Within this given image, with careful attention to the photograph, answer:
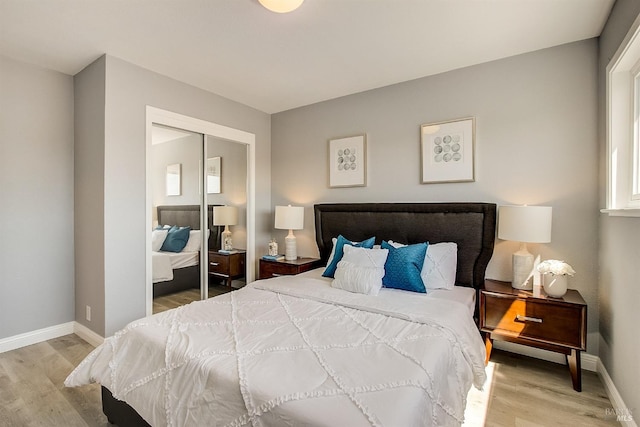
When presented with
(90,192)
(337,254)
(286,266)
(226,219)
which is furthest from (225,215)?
(337,254)

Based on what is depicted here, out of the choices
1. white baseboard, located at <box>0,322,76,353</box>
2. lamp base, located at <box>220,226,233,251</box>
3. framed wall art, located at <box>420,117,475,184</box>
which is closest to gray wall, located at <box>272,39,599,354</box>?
framed wall art, located at <box>420,117,475,184</box>

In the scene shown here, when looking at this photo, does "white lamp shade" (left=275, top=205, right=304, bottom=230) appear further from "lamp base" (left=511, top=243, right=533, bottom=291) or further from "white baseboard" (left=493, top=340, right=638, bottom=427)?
"white baseboard" (left=493, top=340, right=638, bottom=427)

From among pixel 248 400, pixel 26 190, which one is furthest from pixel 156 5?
pixel 248 400

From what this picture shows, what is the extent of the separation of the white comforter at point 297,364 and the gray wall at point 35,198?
1.72 meters

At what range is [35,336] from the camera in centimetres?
294

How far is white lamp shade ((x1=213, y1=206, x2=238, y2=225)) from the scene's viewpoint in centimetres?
367

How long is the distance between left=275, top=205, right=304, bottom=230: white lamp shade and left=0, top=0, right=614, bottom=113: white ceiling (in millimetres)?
1453

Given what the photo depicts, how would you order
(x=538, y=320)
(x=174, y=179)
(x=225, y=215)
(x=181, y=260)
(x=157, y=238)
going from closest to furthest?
(x=538, y=320) → (x=157, y=238) → (x=174, y=179) → (x=181, y=260) → (x=225, y=215)

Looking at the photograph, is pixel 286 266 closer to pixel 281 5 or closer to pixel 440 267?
pixel 440 267

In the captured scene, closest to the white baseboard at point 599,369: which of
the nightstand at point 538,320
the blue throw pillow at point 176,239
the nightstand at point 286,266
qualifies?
the nightstand at point 538,320

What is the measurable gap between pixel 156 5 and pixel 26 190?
218 centimetres

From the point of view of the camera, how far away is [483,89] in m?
2.85

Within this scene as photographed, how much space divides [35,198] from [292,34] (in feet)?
9.26

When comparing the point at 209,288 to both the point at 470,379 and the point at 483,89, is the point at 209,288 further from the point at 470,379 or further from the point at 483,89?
the point at 483,89
